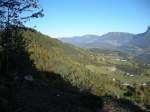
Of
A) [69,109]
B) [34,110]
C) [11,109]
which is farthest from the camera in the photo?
[69,109]

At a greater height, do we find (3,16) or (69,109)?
(3,16)

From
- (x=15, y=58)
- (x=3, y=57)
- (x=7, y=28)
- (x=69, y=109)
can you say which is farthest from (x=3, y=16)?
(x=69, y=109)

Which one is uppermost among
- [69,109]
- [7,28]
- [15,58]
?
[7,28]

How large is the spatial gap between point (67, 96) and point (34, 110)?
4158mm

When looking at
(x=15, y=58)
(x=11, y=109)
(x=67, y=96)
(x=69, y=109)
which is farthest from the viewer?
(x=15, y=58)

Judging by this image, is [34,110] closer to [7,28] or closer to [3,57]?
[7,28]

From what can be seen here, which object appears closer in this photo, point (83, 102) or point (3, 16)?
point (83, 102)

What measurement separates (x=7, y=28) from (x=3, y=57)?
11.7ft

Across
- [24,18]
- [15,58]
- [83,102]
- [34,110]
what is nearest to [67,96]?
[83,102]

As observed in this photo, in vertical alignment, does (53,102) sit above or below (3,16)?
below

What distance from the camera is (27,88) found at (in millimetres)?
17297

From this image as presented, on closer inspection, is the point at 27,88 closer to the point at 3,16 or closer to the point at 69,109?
the point at 69,109

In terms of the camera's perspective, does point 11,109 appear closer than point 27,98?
Yes

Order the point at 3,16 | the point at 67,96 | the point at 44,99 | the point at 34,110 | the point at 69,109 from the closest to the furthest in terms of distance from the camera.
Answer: the point at 34,110 → the point at 69,109 → the point at 44,99 → the point at 67,96 → the point at 3,16
